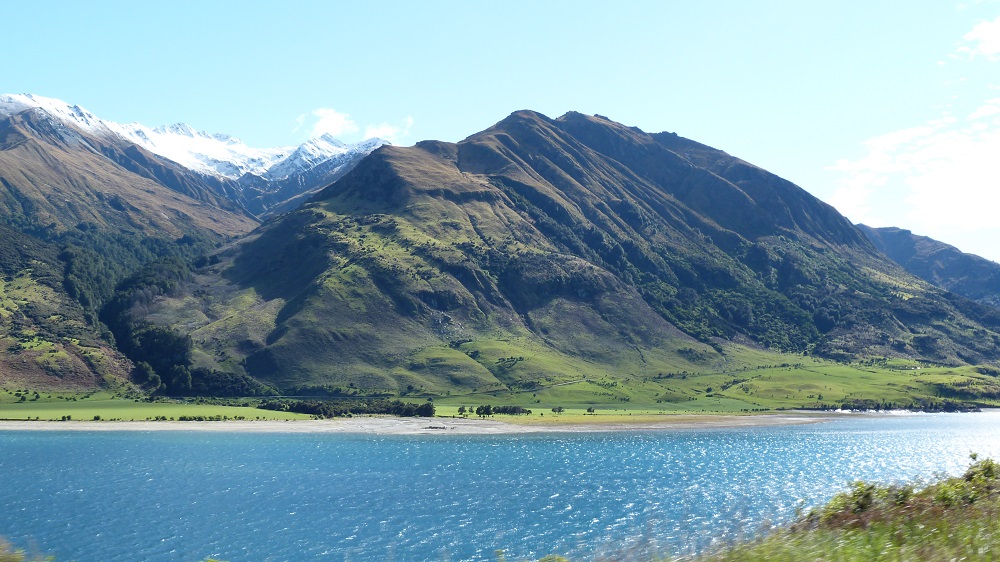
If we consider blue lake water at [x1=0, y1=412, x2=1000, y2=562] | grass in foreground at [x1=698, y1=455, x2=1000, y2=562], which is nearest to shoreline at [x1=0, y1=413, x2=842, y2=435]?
blue lake water at [x1=0, y1=412, x2=1000, y2=562]

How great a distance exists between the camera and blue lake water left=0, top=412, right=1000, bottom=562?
68.8 meters

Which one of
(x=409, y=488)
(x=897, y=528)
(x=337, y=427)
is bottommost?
(x=409, y=488)

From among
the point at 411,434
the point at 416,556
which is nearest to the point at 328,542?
the point at 416,556

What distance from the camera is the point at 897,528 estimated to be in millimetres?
17734

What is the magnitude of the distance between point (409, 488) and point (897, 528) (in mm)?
88927

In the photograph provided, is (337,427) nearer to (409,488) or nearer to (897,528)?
(409,488)

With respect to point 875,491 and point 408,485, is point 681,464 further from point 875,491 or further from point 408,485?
point 875,491

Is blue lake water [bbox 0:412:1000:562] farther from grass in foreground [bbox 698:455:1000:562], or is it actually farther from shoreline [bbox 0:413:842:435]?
shoreline [bbox 0:413:842:435]

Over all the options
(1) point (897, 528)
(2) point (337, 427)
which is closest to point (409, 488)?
(1) point (897, 528)

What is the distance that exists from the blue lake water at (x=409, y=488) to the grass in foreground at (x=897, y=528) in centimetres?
183

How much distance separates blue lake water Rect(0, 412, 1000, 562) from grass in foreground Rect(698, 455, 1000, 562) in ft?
6.02

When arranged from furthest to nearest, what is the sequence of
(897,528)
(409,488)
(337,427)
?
(337,427)
(409,488)
(897,528)

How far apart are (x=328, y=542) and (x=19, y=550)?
5890 cm

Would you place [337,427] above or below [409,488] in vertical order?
above
